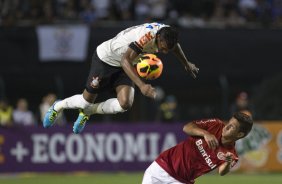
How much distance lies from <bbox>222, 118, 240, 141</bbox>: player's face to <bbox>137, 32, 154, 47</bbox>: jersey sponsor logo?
176cm

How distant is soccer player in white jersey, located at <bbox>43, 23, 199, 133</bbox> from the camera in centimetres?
1066

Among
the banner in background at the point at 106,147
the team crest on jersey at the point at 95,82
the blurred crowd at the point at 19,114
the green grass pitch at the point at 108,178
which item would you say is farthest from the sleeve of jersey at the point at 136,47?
the banner in background at the point at 106,147

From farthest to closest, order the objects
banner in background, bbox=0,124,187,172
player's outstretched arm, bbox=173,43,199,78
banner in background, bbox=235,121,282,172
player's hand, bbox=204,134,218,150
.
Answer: banner in background, bbox=235,121,282,172 → banner in background, bbox=0,124,187,172 → player's outstretched arm, bbox=173,43,199,78 → player's hand, bbox=204,134,218,150

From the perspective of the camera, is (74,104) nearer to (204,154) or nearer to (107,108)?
(107,108)

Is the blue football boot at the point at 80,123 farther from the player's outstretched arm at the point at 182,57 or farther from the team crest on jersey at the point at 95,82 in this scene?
the player's outstretched arm at the point at 182,57

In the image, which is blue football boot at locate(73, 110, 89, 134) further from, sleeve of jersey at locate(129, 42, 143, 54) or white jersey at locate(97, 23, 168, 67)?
sleeve of jersey at locate(129, 42, 143, 54)

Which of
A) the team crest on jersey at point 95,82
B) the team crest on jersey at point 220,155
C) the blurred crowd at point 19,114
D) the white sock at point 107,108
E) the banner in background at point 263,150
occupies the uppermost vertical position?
the team crest on jersey at point 95,82

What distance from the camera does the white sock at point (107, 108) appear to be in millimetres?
11523

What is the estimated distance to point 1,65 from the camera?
21.8 metres

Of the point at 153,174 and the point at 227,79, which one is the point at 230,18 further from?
the point at 153,174

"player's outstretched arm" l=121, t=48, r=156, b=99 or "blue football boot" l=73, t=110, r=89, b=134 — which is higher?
"player's outstretched arm" l=121, t=48, r=156, b=99

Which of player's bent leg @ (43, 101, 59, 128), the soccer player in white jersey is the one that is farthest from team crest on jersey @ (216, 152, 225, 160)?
player's bent leg @ (43, 101, 59, 128)

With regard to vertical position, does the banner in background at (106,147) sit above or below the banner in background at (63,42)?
below

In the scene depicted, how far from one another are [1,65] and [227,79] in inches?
248
